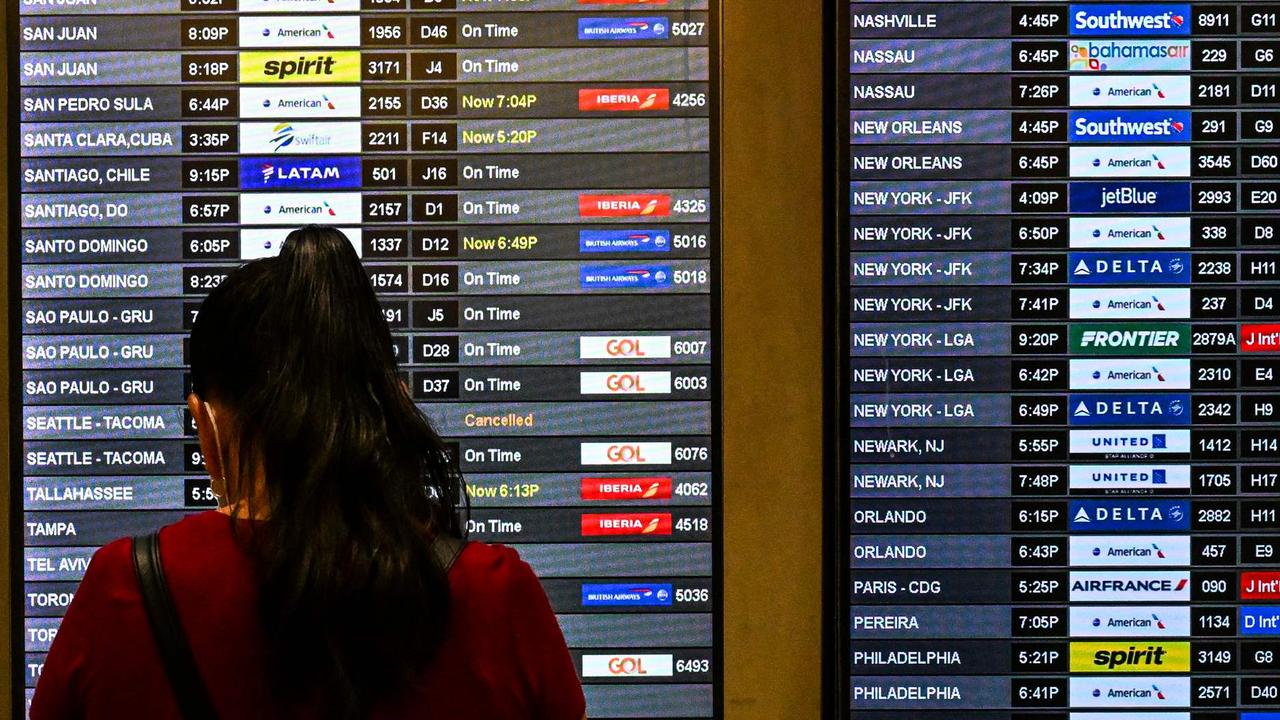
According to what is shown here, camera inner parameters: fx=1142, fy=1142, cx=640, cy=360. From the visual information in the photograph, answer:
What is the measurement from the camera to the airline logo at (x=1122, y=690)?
7.54ft

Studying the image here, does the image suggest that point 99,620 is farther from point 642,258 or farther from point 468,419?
point 642,258

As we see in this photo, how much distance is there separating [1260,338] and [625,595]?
138cm

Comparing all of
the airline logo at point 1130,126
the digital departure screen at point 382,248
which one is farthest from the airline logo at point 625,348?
the airline logo at point 1130,126

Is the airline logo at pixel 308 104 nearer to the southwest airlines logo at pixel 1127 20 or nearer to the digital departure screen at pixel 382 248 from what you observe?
Answer: the digital departure screen at pixel 382 248

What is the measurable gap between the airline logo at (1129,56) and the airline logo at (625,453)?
A: 1.13m

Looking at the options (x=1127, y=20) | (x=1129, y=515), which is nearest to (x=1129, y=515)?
(x=1129, y=515)

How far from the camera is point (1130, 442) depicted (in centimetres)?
230

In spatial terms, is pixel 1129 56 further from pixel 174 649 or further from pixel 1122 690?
pixel 174 649

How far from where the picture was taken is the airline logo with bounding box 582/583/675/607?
7.51ft

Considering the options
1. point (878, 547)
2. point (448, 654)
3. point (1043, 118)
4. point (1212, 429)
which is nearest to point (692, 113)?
point (1043, 118)

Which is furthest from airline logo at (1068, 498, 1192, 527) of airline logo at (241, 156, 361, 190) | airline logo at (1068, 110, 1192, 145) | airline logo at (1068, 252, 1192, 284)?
airline logo at (241, 156, 361, 190)

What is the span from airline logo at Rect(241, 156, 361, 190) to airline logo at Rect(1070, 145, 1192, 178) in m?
1.46

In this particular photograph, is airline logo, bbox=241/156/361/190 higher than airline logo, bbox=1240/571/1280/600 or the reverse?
higher

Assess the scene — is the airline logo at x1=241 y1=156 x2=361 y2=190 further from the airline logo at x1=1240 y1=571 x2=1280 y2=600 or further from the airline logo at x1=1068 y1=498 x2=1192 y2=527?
the airline logo at x1=1240 y1=571 x2=1280 y2=600
